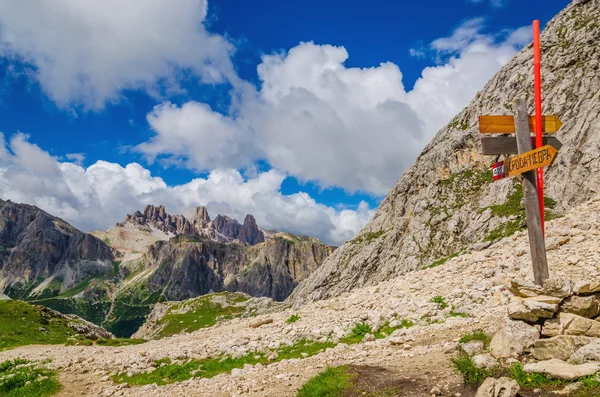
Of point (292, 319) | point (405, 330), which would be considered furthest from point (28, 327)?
point (405, 330)

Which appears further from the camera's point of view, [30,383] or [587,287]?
[30,383]

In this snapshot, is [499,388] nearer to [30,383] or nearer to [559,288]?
[559,288]

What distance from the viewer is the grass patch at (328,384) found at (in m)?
10.9

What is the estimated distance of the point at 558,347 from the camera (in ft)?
32.3

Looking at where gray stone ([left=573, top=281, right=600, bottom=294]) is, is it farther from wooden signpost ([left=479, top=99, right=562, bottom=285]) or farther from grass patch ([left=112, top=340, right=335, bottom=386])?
grass patch ([left=112, top=340, right=335, bottom=386])

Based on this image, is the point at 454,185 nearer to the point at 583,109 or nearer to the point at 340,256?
the point at 583,109

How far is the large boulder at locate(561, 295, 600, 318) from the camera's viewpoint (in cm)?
1059

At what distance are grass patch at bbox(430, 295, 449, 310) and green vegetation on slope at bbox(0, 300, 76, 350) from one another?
46.6 metres

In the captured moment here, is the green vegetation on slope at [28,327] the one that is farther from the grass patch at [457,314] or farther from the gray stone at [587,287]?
the gray stone at [587,287]

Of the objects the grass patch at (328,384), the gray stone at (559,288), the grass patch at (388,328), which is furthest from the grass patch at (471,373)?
the grass patch at (388,328)

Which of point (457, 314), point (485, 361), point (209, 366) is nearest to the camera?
point (485, 361)

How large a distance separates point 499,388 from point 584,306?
4.53 metres

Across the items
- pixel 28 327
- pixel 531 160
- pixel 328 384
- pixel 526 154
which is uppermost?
pixel 526 154

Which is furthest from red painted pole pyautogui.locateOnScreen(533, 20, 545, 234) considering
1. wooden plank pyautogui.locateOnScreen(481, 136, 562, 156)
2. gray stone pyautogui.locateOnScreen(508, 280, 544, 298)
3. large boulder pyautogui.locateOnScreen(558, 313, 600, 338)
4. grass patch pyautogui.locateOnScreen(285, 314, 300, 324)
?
grass patch pyautogui.locateOnScreen(285, 314, 300, 324)
